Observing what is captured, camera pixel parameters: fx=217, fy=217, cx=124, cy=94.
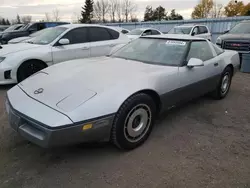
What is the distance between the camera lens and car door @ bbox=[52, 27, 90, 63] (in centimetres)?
563

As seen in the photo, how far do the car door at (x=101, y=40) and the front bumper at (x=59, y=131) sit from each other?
4.16 m

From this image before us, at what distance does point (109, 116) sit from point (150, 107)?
0.73 metres

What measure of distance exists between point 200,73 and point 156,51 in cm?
85

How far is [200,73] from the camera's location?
12.1 feet

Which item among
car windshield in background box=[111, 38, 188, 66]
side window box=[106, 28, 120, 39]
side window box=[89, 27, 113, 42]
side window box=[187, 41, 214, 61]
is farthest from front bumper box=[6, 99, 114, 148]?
side window box=[106, 28, 120, 39]

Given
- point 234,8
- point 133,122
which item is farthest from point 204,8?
point 133,122

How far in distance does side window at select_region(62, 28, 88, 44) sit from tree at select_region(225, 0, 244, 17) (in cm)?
4580

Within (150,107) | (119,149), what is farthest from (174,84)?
(119,149)

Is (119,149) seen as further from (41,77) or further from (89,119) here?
(41,77)

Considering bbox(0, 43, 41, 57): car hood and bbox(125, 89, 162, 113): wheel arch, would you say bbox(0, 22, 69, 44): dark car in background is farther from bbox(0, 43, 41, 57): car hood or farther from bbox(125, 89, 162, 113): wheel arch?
bbox(125, 89, 162, 113): wheel arch

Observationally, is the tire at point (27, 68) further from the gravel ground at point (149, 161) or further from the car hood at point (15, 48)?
the gravel ground at point (149, 161)

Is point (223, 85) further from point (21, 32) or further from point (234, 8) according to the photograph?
point (234, 8)

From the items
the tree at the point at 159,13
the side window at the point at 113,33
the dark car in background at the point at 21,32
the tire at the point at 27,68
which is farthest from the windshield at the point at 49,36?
the tree at the point at 159,13

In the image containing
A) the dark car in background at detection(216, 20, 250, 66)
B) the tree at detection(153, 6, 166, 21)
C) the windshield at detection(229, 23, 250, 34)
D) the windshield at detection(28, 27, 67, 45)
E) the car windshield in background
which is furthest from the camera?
the tree at detection(153, 6, 166, 21)
